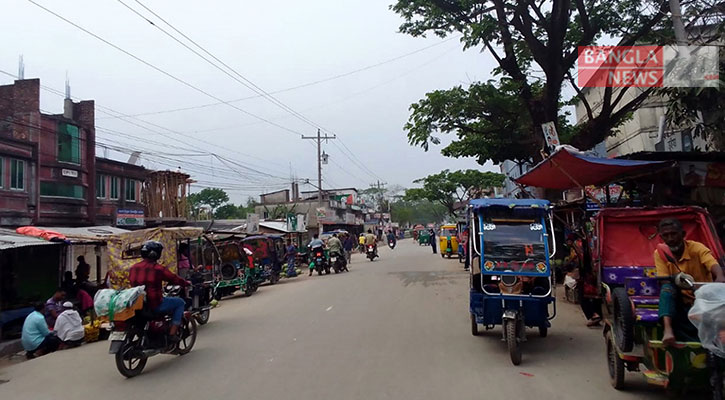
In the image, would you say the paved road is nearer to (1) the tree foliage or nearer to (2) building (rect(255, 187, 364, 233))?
(2) building (rect(255, 187, 364, 233))

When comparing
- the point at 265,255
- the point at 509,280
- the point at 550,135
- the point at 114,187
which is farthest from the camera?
the point at 114,187

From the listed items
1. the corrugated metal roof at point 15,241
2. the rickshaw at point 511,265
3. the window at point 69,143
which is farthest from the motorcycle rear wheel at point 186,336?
the window at point 69,143

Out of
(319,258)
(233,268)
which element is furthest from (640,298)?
(319,258)

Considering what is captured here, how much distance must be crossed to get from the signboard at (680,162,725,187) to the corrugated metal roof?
1242 centimetres

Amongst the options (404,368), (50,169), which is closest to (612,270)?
(404,368)

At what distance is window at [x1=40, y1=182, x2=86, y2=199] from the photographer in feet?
76.2

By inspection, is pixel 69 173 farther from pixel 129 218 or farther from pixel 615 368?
pixel 615 368

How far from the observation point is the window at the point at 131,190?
97.6 ft

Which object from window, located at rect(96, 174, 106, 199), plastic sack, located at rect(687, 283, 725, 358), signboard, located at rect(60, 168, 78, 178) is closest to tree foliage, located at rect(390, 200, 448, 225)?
window, located at rect(96, 174, 106, 199)

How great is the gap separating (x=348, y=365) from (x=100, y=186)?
84.1 feet

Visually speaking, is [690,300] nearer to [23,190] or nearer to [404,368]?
[404,368]

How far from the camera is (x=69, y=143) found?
81.1 feet

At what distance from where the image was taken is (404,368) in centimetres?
648

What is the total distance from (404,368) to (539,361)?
188cm
